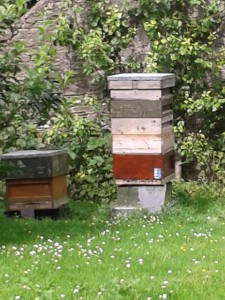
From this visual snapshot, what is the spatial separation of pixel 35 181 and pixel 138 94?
1357 mm

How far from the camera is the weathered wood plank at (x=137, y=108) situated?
8.00 m

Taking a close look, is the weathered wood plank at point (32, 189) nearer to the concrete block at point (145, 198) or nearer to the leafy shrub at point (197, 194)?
the concrete block at point (145, 198)

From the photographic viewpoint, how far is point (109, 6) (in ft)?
33.2

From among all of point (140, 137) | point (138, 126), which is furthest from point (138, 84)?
point (140, 137)

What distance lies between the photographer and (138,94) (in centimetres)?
801

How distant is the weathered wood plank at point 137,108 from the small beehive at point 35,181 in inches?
28.9

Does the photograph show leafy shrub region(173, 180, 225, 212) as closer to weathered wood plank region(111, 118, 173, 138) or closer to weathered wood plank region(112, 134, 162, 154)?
weathered wood plank region(112, 134, 162, 154)

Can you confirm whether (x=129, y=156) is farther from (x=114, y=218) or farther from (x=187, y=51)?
(x=187, y=51)

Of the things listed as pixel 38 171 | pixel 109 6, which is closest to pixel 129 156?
pixel 38 171

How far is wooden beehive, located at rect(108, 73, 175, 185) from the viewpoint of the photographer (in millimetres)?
7988

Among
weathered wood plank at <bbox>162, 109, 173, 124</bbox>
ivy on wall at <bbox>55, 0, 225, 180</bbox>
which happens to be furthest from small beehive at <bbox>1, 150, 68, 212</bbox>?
ivy on wall at <bbox>55, 0, 225, 180</bbox>

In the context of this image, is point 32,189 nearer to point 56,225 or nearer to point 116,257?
point 56,225

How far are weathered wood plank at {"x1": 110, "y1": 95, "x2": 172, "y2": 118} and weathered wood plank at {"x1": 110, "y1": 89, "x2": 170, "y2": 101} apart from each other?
0.03 metres

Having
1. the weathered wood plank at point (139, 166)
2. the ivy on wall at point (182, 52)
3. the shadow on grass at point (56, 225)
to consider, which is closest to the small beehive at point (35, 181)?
the shadow on grass at point (56, 225)
